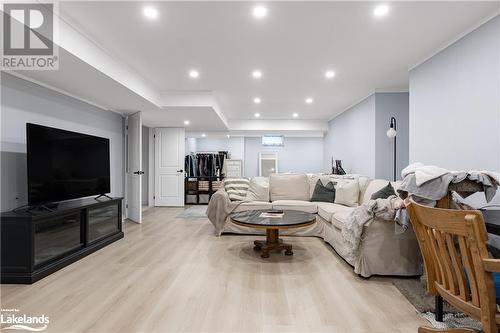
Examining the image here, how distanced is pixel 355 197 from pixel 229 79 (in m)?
2.70

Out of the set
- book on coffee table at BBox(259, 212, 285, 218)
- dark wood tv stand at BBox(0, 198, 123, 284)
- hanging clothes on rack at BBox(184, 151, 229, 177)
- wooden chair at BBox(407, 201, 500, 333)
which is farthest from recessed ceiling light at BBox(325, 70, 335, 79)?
hanging clothes on rack at BBox(184, 151, 229, 177)

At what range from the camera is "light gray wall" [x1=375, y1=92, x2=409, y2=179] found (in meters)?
4.62

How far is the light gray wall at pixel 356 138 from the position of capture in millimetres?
4863

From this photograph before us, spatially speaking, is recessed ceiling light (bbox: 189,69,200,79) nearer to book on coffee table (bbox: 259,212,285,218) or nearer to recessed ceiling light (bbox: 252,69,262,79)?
recessed ceiling light (bbox: 252,69,262,79)

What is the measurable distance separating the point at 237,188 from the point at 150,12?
2.97m

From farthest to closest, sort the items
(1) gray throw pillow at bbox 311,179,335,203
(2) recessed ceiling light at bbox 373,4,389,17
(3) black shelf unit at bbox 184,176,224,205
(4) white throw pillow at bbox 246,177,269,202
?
(3) black shelf unit at bbox 184,176,224,205 → (4) white throw pillow at bbox 246,177,269,202 → (1) gray throw pillow at bbox 311,179,335,203 → (2) recessed ceiling light at bbox 373,4,389,17

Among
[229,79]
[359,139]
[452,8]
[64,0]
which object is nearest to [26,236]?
[64,0]

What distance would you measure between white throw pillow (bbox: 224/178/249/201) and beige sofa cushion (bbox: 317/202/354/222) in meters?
1.29

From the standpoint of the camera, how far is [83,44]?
2.67 metres

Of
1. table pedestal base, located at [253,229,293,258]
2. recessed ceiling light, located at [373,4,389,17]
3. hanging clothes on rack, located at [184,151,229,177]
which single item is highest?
recessed ceiling light, located at [373,4,389,17]

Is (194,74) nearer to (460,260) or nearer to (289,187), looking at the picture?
(289,187)

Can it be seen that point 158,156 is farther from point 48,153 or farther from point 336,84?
point 336,84

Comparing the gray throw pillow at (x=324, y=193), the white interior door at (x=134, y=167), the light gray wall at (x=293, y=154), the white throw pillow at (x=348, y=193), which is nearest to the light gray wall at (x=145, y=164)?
the white interior door at (x=134, y=167)

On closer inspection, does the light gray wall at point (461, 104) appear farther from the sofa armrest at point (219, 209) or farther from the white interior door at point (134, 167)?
the white interior door at point (134, 167)
